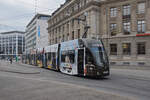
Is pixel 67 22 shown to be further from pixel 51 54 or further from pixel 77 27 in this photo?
pixel 51 54

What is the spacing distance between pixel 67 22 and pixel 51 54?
27355 millimetres

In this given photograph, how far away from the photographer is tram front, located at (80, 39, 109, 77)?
1285 cm

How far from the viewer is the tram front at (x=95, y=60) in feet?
42.2

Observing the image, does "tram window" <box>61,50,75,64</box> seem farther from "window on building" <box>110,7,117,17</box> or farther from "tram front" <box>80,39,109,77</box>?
"window on building" <box>110,7,117,17</box>

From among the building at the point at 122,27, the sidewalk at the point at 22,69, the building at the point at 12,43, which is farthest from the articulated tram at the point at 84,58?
the building at the point at 12,43

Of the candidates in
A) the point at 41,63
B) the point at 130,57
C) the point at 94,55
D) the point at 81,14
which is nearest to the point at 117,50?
the point at 130,57

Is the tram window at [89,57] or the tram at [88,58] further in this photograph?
the tram window at [89,57]

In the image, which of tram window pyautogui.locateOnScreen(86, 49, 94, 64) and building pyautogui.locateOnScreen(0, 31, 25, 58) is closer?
tram window pyautogui.locateOnScreen(86, 49, 94, 64)

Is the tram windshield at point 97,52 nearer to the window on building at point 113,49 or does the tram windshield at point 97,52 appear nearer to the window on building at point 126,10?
the window on building at point 113,49

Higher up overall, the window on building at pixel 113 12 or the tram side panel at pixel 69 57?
the window on building at pixel 113 12

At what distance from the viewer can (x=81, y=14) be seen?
129 ft

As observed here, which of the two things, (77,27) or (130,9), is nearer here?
(130,9)

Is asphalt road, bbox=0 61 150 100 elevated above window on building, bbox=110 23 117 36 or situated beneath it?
situated beneath

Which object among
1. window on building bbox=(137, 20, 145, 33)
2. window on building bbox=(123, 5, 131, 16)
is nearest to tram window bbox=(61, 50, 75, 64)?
window on building bbox=(137, 20, 145, 33)
